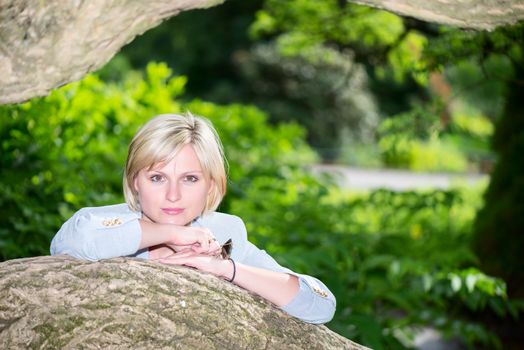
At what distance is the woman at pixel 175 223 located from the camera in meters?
2.22

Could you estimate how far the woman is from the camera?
2.22 metres

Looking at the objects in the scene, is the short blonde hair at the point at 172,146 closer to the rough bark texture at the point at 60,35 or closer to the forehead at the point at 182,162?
the forehead at the point at 182,162

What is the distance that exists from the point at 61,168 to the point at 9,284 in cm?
197

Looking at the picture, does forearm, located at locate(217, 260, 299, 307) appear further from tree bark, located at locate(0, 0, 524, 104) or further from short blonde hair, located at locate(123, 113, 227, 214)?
tree bark, located at locate(0, 0, 524, 104)

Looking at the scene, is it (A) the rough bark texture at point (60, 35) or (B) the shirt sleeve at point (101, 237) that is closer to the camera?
(B) the shirt sleeve at point (101, 237)

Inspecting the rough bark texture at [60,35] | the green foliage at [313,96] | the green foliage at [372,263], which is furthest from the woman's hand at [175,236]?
the green foliage at [313,96]

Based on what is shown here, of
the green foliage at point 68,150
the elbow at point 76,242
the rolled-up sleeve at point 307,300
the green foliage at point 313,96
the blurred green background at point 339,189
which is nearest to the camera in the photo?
the elbow at point 76,242

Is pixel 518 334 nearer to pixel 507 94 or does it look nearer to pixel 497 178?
pixel 497 178

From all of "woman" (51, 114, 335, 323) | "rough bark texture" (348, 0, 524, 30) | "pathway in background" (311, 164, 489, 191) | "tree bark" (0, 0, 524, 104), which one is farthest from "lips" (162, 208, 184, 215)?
"pathway in background" (311, 164, 489, 191)

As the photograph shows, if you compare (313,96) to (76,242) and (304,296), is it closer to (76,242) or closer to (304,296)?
(304,296)

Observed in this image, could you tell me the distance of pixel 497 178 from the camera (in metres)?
7.18

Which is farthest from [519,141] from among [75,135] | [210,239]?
[210,239]

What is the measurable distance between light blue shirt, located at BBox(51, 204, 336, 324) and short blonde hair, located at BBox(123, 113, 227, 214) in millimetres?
92

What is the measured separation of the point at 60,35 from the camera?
2.41m
